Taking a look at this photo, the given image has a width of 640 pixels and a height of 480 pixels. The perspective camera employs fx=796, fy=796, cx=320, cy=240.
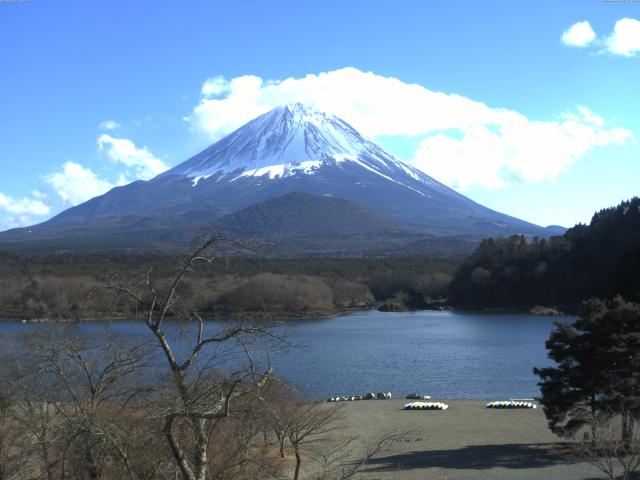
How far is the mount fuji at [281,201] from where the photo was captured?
95.2 m

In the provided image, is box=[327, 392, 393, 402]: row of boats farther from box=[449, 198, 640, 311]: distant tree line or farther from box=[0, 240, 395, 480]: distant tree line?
box=[449, 198, 640, 311]: distant tree line

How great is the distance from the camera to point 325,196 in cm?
11056

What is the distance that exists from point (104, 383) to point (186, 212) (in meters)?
98.5

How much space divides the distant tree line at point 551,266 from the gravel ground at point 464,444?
28.4m

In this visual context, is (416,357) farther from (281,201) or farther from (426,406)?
(281,201)

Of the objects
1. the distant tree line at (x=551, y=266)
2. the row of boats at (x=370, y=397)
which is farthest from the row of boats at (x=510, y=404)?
the distant tree line at (x=551, y=266)

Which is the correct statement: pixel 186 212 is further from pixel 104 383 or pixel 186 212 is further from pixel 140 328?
pixel 104 383

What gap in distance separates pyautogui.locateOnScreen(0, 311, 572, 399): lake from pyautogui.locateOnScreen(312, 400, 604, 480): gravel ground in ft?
6.25

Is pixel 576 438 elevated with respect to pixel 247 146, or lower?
lower

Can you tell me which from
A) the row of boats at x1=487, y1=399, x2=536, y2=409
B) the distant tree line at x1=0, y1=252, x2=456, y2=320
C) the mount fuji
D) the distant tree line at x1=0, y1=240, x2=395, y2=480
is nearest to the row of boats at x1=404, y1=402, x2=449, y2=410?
the row of boats at x1=487, y1=399, x2=536, y2=409

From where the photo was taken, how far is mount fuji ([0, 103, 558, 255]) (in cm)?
9525

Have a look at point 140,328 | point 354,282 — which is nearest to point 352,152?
point 354,282

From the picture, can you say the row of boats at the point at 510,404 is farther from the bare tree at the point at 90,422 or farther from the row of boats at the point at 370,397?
the bare tree at the point at 90,422

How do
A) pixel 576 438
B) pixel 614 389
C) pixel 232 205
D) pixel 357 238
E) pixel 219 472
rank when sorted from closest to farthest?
pixel 219 472
pixel 614 389
pixel 576 438
pixel 357 238
pixel 232 205
